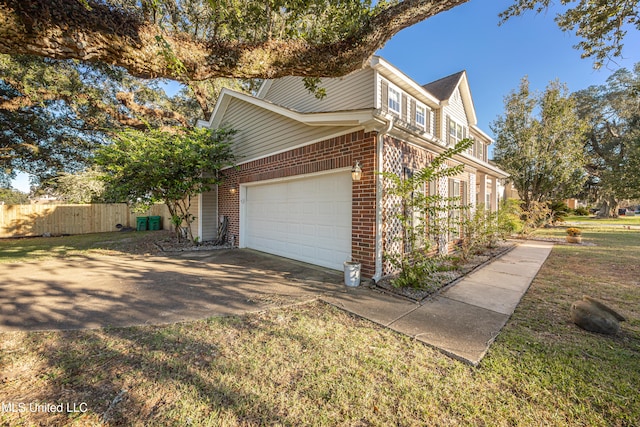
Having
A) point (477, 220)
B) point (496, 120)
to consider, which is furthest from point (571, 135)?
point (477, 220)

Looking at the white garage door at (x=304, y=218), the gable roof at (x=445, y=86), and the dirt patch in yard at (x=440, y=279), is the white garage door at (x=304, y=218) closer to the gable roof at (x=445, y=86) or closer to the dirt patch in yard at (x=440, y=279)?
the dirt patch in yard at (x=440, y=279)

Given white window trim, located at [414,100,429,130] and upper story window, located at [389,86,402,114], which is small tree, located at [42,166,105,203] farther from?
white window trim, located at [414,100,429,130]

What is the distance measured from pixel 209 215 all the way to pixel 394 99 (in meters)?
8.34

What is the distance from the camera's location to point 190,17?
9961 millimetres

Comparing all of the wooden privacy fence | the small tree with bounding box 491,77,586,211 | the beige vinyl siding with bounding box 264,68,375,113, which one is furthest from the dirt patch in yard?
the wooden privacy fence

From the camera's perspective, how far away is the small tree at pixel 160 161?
778 centimetres

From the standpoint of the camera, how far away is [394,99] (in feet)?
26.6

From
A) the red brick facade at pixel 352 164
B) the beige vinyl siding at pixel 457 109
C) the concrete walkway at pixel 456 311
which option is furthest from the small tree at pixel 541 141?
the red brick facade at pixel 352 164

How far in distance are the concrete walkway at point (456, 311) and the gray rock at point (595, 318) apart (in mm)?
740

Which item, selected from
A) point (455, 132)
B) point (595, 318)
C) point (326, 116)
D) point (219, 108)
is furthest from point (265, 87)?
point (595, 318)

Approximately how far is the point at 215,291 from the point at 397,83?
7.94m

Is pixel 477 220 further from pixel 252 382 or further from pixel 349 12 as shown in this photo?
pixel 252 382

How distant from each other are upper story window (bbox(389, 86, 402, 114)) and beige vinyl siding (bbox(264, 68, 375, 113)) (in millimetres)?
815

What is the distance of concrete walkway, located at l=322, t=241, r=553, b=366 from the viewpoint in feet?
9.86
